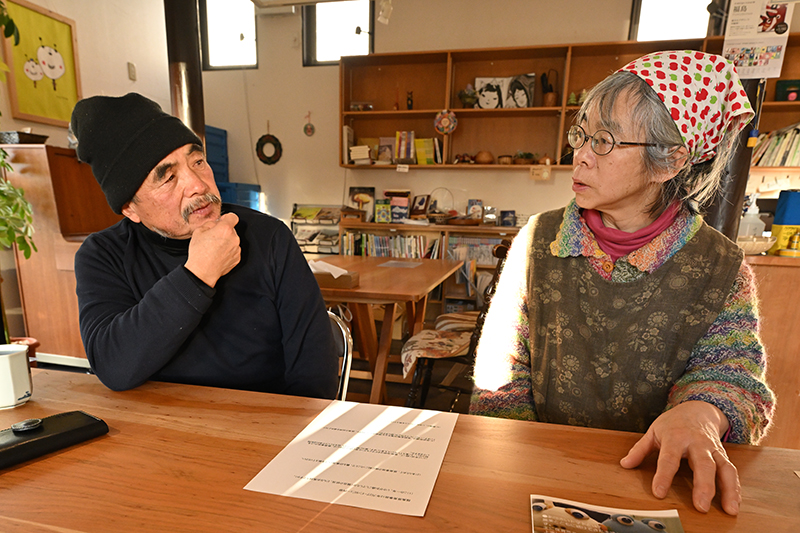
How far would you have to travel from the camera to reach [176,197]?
96 centimetres

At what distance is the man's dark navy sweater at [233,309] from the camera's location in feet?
2.94

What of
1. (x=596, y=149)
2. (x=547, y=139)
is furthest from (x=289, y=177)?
(x=596, y=149)

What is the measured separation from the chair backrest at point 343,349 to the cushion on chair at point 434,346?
2.34ft

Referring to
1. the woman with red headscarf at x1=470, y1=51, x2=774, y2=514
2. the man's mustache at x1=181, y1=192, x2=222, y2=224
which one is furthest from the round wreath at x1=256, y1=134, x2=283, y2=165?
the woman with red headscarf at x1=470, y1=51, x2=774, y2=514

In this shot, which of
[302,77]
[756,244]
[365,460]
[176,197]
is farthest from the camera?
[302,77]

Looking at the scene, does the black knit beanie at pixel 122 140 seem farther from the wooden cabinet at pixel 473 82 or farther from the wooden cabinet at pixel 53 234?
the wooden cabinet at pixel 473 82

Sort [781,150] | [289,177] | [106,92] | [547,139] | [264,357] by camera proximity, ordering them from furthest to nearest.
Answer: [289,177]
[547,139]
[106,92]
[781,150]
[264,357]

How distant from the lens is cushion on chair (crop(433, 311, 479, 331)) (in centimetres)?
240

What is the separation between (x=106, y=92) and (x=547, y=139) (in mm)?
4009

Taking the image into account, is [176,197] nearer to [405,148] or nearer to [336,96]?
[405,148]

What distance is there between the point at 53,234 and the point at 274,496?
2.99m

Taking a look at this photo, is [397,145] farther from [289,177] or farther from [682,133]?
[682,133]

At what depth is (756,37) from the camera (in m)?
1.65

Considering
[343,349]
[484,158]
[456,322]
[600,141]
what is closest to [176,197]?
[343,349]
